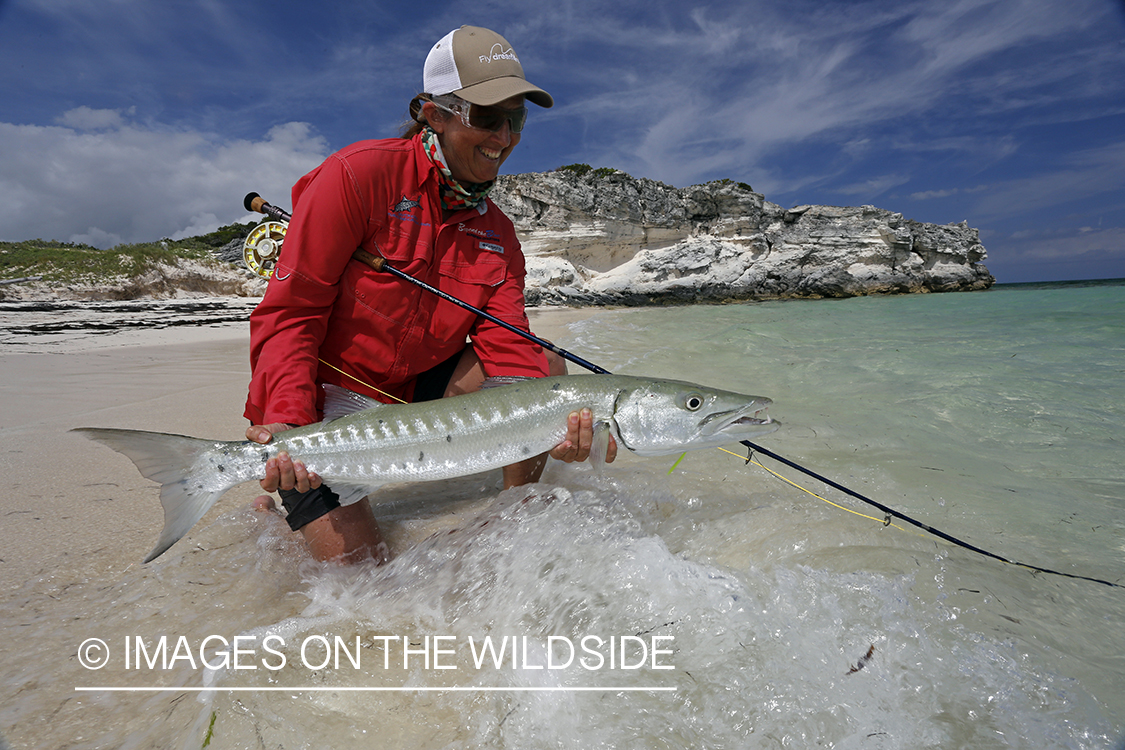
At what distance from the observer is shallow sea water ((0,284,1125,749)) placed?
159 cm

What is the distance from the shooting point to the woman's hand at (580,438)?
2.39 metres

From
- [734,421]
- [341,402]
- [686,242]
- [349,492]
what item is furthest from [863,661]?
[686,242]

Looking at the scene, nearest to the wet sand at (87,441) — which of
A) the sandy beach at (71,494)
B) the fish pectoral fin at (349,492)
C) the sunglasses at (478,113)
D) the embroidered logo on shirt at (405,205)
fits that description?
the sandy beach at (71,494)

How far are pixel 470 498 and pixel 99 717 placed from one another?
193 cm

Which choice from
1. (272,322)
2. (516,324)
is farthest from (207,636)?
(516,324)

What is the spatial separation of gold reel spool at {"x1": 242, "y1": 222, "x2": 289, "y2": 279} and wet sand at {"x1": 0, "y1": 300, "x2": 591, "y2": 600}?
1333mm

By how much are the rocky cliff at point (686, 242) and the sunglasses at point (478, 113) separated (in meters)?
23.6

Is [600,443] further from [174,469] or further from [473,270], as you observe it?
[174,469]

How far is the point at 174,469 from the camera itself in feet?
6.86

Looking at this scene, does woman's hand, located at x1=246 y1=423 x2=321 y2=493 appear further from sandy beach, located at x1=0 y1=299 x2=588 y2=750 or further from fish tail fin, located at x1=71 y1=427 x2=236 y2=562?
sandy beach, located at x1=0 y1=299 x2=588 y2=750

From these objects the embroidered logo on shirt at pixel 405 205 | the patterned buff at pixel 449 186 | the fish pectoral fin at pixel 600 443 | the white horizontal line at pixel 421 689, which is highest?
the patterned buff at pixel 449 186

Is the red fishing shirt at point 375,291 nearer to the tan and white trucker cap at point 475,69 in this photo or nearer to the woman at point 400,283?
the woman at point 400,283

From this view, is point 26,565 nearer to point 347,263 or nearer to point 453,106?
point 347,263

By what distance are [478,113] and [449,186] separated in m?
0.44
